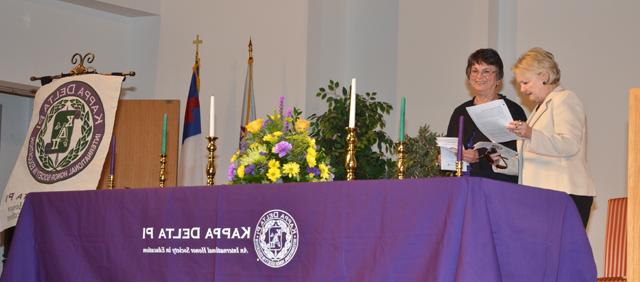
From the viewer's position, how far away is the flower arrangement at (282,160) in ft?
12.8

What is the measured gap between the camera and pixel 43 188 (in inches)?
244

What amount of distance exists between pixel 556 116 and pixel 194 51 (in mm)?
4792

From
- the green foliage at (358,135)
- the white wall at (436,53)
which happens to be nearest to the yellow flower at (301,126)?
the green foliage at (358,135)

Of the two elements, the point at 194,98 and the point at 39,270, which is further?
the point at 194,98

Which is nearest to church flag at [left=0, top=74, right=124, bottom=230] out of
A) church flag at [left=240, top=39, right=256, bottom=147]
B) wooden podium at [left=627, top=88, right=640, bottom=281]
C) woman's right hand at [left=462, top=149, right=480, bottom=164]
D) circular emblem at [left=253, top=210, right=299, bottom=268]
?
church flag at [left=240, top=39, right=256, bottom=147]

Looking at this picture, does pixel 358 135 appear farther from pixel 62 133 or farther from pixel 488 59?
pixel 488 59

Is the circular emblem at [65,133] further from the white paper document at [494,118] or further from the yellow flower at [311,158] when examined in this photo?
the white paper document at [494,118]

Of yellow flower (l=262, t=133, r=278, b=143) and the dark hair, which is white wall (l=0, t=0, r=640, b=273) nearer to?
the dark hair

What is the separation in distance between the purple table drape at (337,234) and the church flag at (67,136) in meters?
1.91

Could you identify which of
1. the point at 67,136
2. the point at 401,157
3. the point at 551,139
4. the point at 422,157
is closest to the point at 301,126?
the point at 401,157

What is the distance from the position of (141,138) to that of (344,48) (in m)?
1.79

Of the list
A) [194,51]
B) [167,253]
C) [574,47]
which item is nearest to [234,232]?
[167,253]

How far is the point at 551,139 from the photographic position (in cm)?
388

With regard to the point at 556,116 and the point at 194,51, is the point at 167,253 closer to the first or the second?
the point at 556,116
